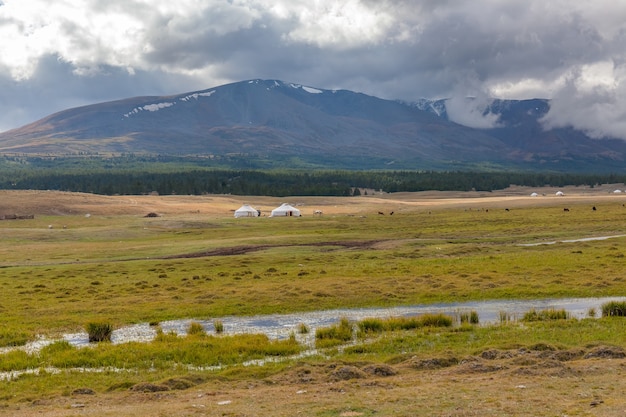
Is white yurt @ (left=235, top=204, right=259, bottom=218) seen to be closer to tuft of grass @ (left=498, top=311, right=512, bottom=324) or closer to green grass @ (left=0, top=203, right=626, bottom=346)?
green grass @ (left=0, top=203, right=626, bottom=346)

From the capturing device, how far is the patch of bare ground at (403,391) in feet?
55.1

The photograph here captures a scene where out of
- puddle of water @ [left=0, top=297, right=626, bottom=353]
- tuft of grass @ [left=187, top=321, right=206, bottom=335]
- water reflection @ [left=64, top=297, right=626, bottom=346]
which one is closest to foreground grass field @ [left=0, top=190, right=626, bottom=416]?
tuft of grass @ [left=187, top=321, right=206, bottom=335]

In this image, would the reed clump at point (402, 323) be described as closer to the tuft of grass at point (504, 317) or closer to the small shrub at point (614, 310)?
the tuft of grass at point (504, 317)

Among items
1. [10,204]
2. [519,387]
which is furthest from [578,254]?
[10,204]

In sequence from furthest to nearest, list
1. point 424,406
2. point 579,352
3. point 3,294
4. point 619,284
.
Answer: point 3,294, point 619,284, point 579,352, point 424,406

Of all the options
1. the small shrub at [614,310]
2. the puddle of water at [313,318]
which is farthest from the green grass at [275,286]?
the small shrub at [614,310]

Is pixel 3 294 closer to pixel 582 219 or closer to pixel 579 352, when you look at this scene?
pixel 579 352

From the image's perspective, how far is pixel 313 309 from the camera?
122 ft

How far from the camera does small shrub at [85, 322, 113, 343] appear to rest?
97.2ft

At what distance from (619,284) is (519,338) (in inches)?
698

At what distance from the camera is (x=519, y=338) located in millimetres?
26531

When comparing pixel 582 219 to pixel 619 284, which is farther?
pixel 582 219

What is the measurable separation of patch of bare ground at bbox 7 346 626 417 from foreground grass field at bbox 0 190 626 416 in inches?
2.6

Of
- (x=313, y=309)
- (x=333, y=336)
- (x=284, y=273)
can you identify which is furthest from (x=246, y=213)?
(x=333, y=336)
